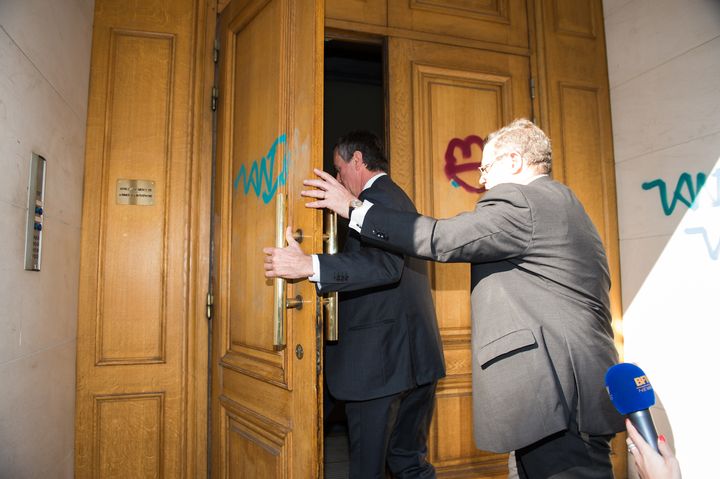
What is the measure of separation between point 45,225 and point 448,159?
6.81 feet

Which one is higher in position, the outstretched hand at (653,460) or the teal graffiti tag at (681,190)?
the teal graffiti tag at (681,190)

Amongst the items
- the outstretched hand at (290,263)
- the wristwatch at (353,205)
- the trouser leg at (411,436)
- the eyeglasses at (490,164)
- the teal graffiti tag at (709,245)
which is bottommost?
the trouser leg at (411,436)

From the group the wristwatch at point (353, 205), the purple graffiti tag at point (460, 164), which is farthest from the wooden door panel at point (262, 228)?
the purple graffiti tag at point (460, 164)

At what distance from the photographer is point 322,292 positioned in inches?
71.8

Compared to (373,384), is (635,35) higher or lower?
higher

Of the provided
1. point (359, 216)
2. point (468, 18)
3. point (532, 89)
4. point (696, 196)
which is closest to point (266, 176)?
point (359, 216)

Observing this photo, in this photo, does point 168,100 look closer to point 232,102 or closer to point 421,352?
point 232,102

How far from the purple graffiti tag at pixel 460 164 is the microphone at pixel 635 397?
2049mm

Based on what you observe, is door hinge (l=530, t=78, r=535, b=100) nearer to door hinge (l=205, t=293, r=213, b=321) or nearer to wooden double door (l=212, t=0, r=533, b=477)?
wooden double door (l=212, t=0, r=533, b=477)

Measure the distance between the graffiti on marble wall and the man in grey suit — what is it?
1392 mm

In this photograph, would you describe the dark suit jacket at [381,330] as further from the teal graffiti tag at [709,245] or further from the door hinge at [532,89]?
the teal graffiti tag at [709,245]

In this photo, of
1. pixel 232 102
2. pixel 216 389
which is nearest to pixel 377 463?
pixel 216 389

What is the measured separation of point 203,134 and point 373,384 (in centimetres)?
166

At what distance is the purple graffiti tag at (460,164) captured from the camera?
2.99m
